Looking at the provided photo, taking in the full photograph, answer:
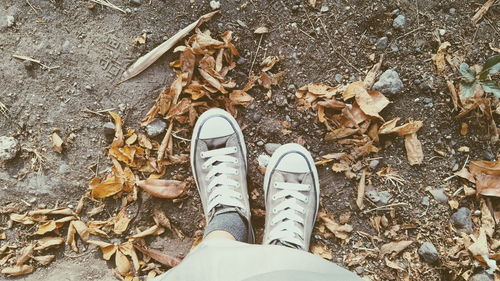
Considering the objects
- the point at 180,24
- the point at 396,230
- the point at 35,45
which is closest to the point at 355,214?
the point at 396,230

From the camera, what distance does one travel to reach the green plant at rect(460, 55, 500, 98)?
1.55 m

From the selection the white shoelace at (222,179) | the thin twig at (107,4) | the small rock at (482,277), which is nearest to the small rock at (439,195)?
the small rock at (482,277)

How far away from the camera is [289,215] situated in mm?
1787

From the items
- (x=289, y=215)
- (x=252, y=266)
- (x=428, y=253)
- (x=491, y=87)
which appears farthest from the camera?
(x=289, y=215)

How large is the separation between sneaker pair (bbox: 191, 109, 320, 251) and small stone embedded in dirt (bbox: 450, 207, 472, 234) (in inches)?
21.1

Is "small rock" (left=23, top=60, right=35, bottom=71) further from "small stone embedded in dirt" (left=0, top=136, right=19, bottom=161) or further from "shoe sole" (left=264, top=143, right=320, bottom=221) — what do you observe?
"shoe sole" (left=264, top=143, right=320, bottom=221)

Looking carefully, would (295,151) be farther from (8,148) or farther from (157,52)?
(8,148)

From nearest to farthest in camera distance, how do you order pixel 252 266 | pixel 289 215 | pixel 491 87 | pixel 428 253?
pixel 252 266
pixel 491 87
pixel 428 253
pixel 289 215

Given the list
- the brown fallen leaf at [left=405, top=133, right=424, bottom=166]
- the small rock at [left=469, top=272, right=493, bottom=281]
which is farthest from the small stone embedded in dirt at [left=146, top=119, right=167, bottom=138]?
the small rock at [left=469, top=272, right=493, bottom=281]

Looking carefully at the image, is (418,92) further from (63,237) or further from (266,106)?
(63,237)

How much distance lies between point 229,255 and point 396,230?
0.74m

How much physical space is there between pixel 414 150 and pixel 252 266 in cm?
83

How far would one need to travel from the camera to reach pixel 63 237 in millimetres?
1771

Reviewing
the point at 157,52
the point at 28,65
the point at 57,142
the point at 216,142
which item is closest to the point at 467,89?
the point at 216,142
